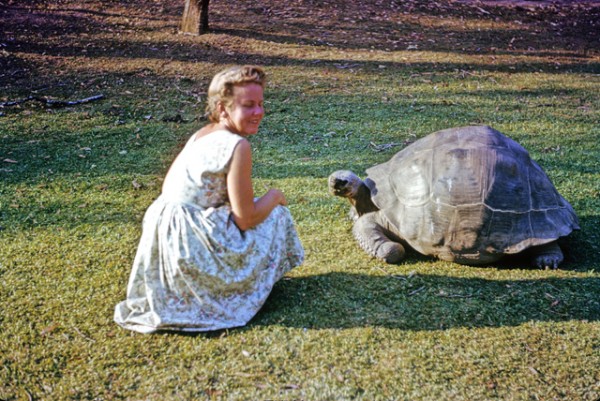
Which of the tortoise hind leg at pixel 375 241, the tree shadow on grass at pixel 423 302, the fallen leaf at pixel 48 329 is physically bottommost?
the fallen leaf at pixel 48 329

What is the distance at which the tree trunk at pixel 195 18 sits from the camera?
10508 millimetres

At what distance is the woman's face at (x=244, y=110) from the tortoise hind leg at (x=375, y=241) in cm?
144

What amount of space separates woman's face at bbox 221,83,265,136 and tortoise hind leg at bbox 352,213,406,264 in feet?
4.72

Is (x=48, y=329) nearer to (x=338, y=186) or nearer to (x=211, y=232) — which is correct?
(x=211, y=232)

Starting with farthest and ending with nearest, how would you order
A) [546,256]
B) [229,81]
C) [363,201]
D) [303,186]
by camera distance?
[303,186], [363,201], [546,256], [229,81]

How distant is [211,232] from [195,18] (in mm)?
8096

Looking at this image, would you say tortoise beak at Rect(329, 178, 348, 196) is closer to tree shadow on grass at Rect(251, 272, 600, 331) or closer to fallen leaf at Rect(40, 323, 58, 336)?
tree shadow on grass at Rect(251, 272, 600, 331)

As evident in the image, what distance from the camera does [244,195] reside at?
331 cm

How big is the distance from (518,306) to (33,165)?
478cm

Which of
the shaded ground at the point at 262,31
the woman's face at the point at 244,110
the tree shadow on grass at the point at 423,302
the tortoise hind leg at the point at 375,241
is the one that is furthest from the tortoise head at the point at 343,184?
the shaded ground at the point at 262,31

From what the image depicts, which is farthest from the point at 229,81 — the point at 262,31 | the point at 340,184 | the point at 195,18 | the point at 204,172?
the point at 262,31

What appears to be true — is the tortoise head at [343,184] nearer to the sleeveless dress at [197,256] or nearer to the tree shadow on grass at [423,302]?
the tree shadow on grass at [423,302]

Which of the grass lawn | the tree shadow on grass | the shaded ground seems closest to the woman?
the grass lawn

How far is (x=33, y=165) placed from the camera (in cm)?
616
